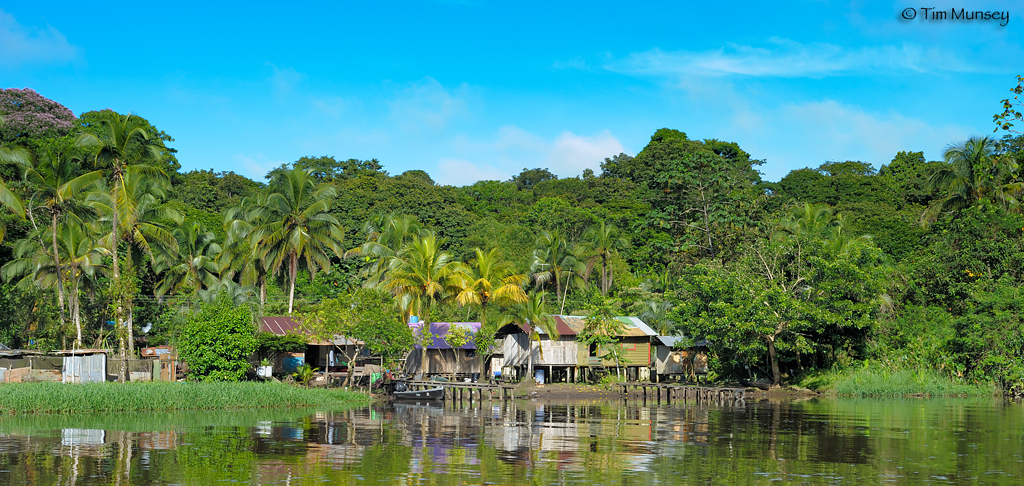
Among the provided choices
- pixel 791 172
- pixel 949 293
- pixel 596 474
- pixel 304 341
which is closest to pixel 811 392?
pixel 949 293

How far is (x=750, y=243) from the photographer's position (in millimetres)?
55500

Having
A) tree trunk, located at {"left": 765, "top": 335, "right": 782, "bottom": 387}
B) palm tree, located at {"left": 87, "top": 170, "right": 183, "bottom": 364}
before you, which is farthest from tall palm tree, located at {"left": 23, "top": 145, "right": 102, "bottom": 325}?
tree trunk, located at {"left": 765, "top": 335, "right": 782, "bottom": 387}

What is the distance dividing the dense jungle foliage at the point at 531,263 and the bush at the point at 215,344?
134cm

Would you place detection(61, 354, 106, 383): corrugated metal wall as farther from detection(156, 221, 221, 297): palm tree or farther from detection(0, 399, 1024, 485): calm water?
detection(156, 221, 221, 297): palm tree

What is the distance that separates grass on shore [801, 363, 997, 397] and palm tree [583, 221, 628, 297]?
75.1 ft

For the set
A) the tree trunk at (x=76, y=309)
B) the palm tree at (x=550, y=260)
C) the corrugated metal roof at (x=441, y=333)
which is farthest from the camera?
the palm tree at (x=550, y=260)

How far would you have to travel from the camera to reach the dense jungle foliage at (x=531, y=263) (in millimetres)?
44250

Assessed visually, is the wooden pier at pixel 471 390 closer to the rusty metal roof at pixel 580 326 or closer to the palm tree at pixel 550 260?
the rusty metal roof at pixel 580 326

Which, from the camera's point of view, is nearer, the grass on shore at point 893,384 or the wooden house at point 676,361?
the grass on shore at point 893,384

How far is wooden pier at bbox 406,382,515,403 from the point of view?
150 ft

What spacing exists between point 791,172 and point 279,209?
5671 centimetres

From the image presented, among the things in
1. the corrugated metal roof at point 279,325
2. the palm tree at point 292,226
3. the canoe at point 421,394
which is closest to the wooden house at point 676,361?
the canoe at point 421,394

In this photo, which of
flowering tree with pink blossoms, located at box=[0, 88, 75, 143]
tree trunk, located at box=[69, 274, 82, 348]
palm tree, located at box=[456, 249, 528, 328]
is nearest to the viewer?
tree trunk, located at box=[69, 274, 82, 348]

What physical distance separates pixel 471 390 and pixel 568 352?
27.8ft
